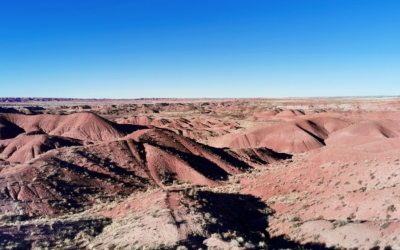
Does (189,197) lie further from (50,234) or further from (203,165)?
(203,165)

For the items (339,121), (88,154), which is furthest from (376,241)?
(339,121)

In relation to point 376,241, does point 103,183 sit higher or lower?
lower

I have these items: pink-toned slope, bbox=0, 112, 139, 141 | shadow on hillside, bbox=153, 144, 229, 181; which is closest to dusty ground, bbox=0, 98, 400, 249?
shadow on hillside, bbox=153, 144, 229, 181

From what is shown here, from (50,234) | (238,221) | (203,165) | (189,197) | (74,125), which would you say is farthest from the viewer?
(74,125)

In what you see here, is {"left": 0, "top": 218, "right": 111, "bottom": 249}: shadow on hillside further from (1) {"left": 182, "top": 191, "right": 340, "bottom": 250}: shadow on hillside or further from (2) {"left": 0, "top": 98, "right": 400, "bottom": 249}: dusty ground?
(1) {"left": 182, "top": 191, "right": 340, "bottom": 250}: shadow on hillside

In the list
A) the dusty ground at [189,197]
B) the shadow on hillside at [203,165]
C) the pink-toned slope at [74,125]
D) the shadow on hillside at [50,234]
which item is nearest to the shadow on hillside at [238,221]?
the dusty ground at [189,197]

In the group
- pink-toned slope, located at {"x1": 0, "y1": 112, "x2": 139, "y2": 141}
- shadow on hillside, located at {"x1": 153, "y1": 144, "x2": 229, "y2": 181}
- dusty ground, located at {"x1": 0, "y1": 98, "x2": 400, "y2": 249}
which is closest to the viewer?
dusty ground, located at {"x1": 0, "y1": 98, "x2": 400, "y2": 249}

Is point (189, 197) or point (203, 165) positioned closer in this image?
point (189, 197)

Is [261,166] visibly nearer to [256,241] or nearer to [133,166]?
[133,166]

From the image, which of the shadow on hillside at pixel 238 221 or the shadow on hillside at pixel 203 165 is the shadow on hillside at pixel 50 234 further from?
the shadow on hillside at pixel 203 165

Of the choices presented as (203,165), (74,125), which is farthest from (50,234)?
(74,125)

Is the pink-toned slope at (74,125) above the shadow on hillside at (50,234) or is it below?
above
